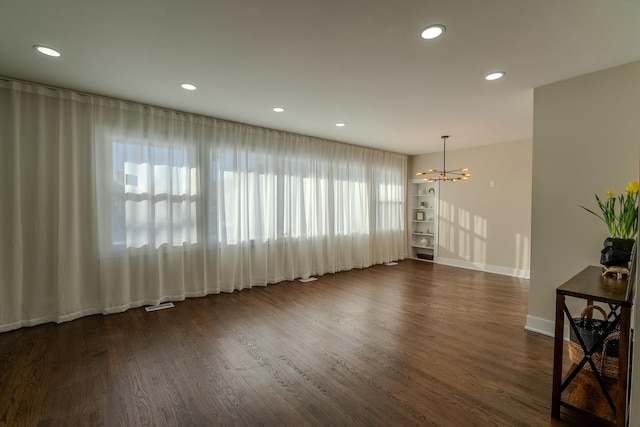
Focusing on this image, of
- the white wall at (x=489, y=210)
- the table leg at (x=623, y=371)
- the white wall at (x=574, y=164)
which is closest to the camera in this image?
the table leg at (x=623, y=371)

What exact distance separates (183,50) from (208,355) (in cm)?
Result: 269

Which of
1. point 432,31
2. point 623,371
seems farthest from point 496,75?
point 623,371

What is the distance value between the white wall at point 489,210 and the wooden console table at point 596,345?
3913 mm

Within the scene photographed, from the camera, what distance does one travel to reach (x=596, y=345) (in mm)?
1719

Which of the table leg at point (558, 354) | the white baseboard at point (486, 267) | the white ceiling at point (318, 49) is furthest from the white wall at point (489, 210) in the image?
the table leg at point (558, 354)

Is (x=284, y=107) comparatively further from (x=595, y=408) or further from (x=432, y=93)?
(x=595, y=408)

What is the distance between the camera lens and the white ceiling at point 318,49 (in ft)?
6.08

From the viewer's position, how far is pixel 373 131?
16.3 ft

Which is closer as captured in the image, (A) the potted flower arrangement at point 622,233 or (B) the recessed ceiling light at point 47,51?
(A) the potted flower arrangement at point 622,233

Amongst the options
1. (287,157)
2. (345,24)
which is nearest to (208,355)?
(345,24)

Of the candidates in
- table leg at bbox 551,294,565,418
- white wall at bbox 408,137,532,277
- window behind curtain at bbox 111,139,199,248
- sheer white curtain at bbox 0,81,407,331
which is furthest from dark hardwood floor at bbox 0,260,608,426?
white wall at bbox 408,137,532,277

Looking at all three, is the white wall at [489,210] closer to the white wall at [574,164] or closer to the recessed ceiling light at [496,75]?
the white wall at [574,164]

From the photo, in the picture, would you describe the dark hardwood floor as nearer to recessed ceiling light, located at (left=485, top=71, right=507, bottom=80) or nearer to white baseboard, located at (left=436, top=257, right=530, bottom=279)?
white baseboard, located at (left=436, top=257, right=530, bottom=279)

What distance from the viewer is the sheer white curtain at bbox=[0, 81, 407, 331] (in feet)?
10.1
